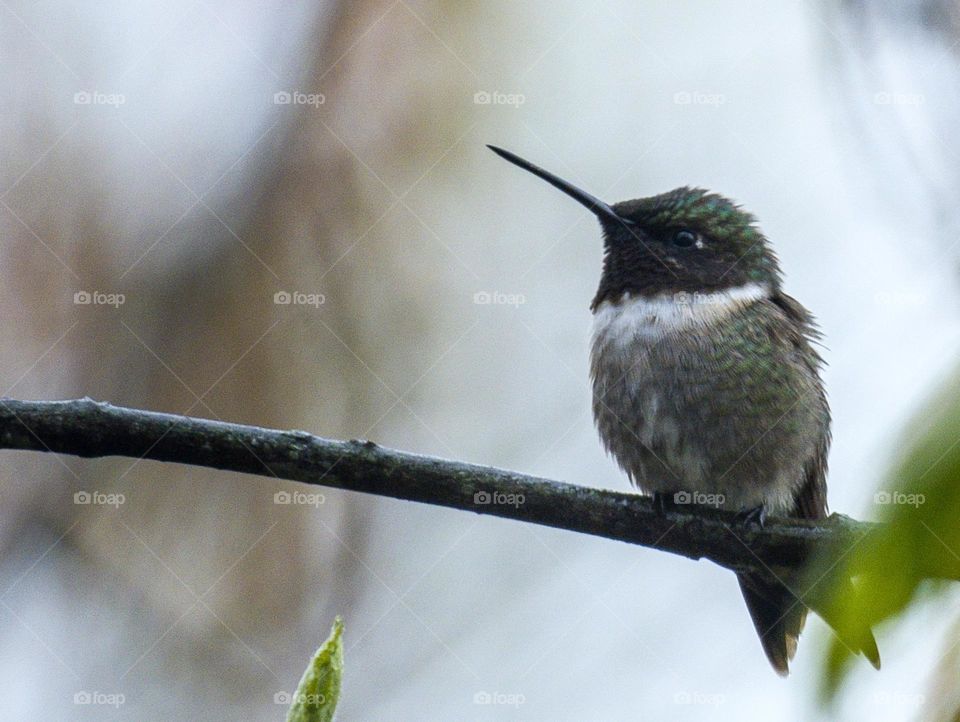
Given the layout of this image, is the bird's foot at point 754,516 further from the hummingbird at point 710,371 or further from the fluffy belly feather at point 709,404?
the fluffy belly feather at point 709,404

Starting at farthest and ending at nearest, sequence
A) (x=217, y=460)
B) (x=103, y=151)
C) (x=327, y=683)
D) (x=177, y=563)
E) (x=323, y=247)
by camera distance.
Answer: (x=323, y=247) → (x=103, y=151) → (x=177, y=563) → (x=217, y=460) → (x=327, y=683)

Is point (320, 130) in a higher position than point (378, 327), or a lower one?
higher

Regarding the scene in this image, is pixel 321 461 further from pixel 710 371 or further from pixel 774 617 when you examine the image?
pixel 774 617

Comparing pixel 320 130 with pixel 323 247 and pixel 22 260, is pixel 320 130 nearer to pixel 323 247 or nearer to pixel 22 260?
pixel 323 247

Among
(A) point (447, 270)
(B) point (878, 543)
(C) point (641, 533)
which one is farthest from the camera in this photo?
(A) point (447, 270)

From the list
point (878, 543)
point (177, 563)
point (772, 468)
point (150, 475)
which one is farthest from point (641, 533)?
point (150, 475)

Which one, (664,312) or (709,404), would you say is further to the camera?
(664,312)

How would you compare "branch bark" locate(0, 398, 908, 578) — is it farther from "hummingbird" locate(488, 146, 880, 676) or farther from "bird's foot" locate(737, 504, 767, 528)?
"hummingbird" locate(488, 146, 880, 676)

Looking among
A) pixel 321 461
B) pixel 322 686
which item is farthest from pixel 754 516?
pixel 322 686
